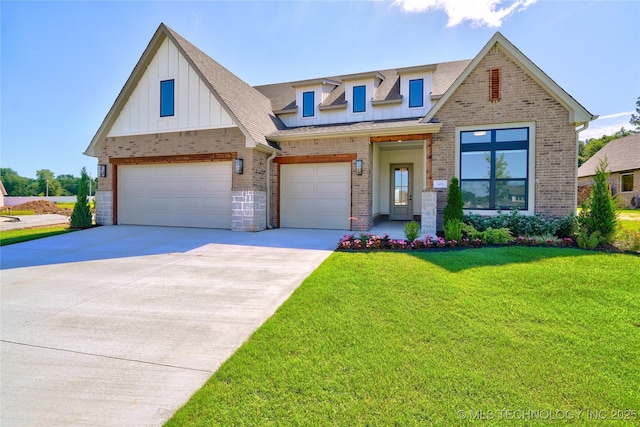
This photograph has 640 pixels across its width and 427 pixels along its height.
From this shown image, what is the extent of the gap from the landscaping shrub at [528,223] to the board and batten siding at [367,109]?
16.8ft

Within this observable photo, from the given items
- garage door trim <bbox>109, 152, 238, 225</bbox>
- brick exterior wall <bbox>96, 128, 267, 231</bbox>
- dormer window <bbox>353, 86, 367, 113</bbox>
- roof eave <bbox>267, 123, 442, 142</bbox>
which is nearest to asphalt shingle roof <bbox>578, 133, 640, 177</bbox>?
roof eave <bbox>267, 123, 442, 142</bbox>

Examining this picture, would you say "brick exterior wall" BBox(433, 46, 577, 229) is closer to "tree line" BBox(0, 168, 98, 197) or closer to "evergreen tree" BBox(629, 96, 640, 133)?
"evergreen tree" BBox(629, 96, 640, 133)

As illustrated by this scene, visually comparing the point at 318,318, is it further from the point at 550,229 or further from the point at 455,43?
the point at 455,43

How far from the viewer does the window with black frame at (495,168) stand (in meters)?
9.74

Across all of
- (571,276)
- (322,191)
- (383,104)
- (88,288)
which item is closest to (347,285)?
(571,276)

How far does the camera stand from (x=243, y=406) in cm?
235

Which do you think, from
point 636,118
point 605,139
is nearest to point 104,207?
point 605,139

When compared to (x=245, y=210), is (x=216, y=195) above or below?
above

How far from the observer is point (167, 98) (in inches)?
476

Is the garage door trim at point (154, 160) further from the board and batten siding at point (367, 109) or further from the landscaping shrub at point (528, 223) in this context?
the landscaping shrub at point (528, 223)

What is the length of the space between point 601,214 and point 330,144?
8225mm

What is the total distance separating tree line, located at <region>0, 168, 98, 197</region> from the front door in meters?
72.5

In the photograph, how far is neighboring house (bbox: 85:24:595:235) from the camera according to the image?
964cm

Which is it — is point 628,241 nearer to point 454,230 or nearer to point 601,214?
point 601,214
